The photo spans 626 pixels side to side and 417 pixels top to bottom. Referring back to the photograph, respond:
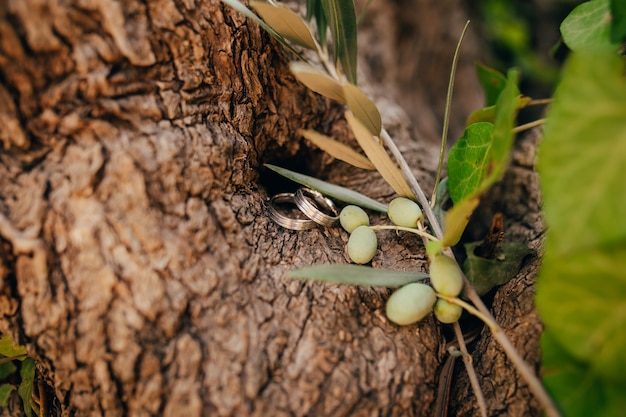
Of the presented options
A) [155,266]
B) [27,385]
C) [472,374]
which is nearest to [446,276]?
[472,374]

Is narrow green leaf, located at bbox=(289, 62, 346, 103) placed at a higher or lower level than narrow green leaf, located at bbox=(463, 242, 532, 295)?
higher

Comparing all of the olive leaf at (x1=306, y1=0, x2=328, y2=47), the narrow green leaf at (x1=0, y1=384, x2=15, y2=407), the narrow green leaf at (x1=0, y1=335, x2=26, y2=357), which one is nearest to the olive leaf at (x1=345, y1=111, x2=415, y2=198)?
the olive leaf at (x1=306, y1=0, x2=328, y2=47)

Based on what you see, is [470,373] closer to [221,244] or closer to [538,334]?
[538,334]

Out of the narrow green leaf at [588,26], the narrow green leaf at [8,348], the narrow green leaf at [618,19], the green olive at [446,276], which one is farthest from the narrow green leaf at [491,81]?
the narrow green leaf at [8,348]

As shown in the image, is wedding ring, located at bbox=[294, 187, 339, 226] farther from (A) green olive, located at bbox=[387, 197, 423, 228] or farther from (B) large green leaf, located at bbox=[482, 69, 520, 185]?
(B) large green leaf, located at bbox=[482, 69, 520, 185]

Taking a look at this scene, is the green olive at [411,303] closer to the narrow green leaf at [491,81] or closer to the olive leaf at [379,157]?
the olive leaf at [379,157]

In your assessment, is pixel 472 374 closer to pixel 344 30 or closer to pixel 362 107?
pixel 362 107

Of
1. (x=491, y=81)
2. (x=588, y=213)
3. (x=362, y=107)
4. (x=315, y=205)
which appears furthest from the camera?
(x=491, y=81)
